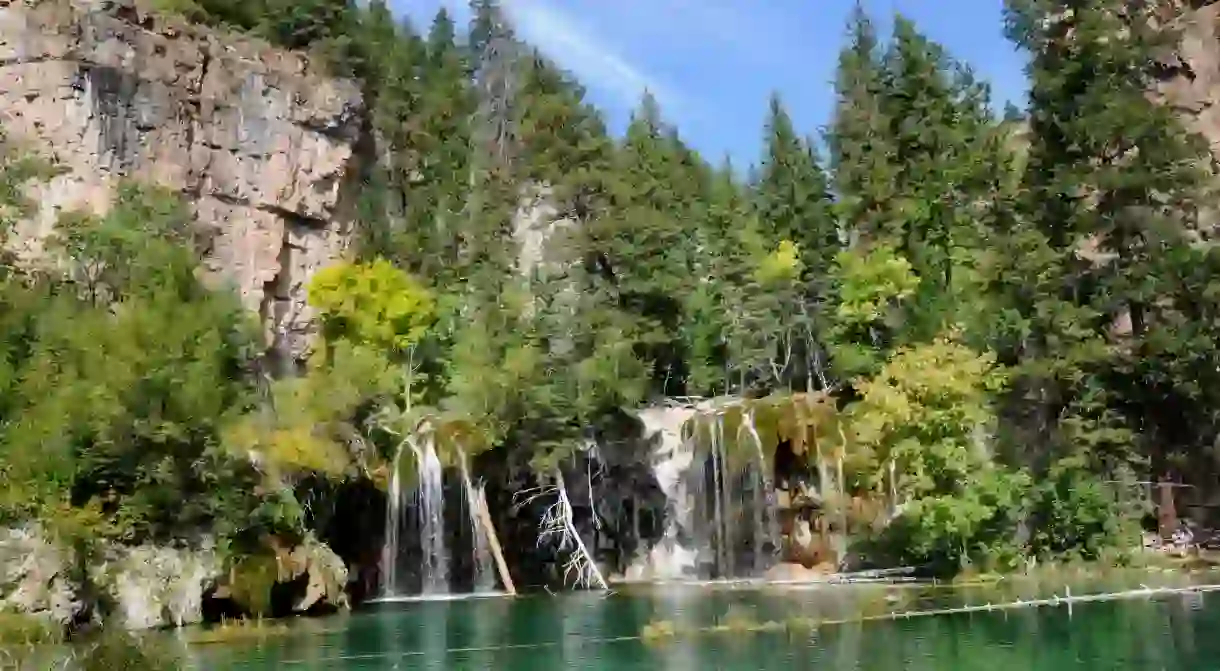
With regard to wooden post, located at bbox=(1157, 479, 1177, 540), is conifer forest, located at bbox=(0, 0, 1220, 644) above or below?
above

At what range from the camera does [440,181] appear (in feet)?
178

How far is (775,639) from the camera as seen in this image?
71.5 ft

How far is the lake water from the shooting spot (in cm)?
1891

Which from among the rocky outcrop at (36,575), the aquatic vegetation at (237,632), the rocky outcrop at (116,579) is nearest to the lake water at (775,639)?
the aquatic vegetation at (237,632)

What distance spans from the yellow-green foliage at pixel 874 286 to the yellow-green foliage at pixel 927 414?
27.8ft

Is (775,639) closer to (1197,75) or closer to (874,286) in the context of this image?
(874,286)

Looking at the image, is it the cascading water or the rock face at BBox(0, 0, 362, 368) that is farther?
the rock face at BBox(0, 0, 362, 368)

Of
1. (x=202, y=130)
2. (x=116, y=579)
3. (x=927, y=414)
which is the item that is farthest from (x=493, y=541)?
(x=202, y=130)

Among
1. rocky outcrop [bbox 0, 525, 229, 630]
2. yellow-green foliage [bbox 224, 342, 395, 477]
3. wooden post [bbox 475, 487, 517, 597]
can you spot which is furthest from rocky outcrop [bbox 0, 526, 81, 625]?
wooden post [bbox 475, 487, 517, 597]

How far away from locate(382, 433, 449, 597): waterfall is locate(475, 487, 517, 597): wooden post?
1.26 meters

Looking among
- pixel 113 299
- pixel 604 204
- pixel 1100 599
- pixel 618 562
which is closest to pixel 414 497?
pixel 618 562

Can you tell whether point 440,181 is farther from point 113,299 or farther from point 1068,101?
point 1068,101

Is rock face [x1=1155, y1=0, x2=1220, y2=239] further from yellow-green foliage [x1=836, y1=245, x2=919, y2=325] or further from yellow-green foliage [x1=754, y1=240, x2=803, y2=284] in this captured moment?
yellow-green foliage [x1=754, y1=240, x2=803, y2=284]

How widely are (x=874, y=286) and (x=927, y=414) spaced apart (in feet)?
38.6
